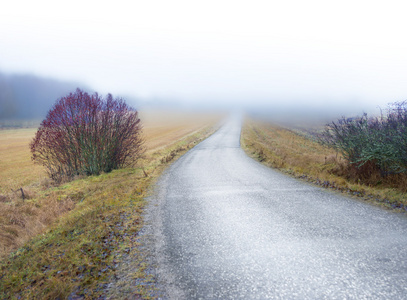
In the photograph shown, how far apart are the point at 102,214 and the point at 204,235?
11.2ft

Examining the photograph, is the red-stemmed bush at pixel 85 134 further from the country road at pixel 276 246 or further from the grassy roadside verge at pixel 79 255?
the country road at pixel 276 246

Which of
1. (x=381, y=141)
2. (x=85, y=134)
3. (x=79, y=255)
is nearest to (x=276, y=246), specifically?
(x=79, y=255)

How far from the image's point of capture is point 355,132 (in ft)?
37.0

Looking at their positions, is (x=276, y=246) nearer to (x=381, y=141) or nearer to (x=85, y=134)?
Answer: (x=381, y=141)

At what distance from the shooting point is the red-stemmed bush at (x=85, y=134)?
1441 cm

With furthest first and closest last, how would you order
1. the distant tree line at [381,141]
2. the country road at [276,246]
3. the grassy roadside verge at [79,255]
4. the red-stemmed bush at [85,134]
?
1. the red-stemmed bush at [85,134]
2. the distant tree line at [381,141]
3. the grassy roadside verge at [79,255]
4. the country road at [276,246]

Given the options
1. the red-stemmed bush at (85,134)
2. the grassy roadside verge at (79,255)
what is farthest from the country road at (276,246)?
the red-stemmed bush at (85,134)

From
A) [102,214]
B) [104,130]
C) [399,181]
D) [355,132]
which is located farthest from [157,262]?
[104,130]

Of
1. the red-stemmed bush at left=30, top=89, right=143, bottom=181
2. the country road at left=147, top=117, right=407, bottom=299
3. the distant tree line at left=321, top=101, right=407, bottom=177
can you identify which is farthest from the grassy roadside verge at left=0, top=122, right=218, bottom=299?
the distant tree line at left=321, top=101, right=407, bottom=177

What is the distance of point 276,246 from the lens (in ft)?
16.9

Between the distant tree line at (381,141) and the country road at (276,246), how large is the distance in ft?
8.40

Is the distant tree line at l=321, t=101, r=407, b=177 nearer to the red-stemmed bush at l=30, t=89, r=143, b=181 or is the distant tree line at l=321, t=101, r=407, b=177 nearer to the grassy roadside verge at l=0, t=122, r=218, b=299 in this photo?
the grassy roadside verge at l=0, t=122, r=218, b=299

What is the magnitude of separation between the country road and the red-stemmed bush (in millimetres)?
7553

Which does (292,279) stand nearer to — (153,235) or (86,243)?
(153,235)
